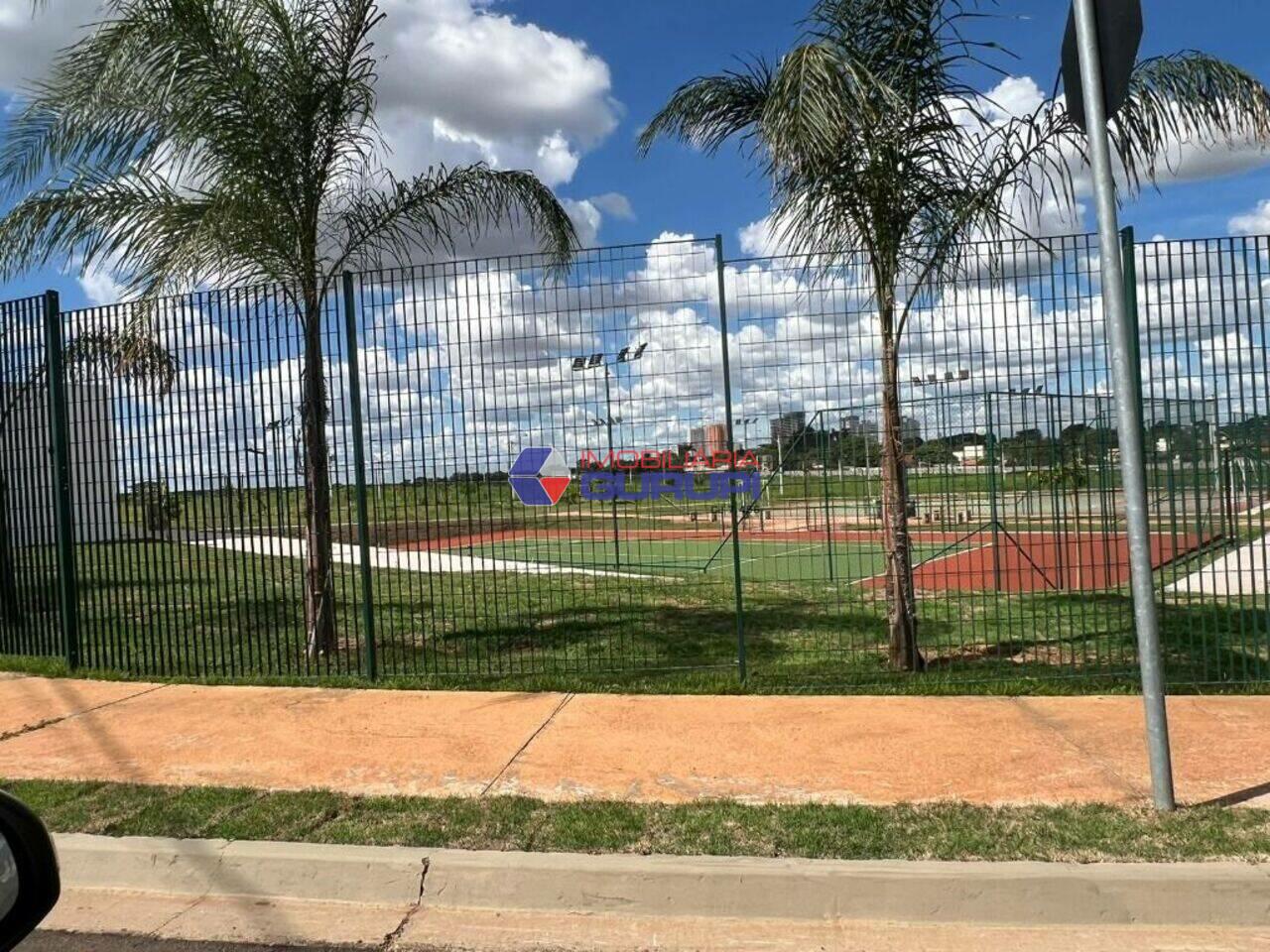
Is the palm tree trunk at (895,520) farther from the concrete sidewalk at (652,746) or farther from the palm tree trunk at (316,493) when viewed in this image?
the palm tree trunk at (316,493)

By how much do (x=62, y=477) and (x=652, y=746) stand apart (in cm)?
576

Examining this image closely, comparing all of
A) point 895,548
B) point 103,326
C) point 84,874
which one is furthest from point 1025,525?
point 103,326

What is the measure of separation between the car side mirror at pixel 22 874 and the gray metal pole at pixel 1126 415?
4.29 metres

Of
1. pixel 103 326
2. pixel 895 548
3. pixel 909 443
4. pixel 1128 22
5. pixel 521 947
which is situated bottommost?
pixel 521 947

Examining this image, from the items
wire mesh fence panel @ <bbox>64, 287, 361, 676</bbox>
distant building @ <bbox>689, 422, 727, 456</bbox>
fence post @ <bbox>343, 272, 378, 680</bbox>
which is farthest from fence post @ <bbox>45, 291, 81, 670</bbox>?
distant building @ <bbox>689, 422, 727, 456</bbox>

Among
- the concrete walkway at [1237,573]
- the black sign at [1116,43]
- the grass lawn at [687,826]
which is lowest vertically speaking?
the grass lawn at [687,826]

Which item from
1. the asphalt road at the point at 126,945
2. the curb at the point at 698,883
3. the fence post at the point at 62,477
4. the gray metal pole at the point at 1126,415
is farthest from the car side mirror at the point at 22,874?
the fence post at the point at 62,477

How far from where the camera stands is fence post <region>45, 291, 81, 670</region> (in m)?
7.85

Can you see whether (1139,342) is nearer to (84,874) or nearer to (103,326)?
(84,874)

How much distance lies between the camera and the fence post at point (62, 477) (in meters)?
7.85

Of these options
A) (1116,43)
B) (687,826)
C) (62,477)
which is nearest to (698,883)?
(687,826)

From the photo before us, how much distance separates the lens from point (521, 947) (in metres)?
3.65

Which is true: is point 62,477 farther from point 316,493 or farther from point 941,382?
point 941,382

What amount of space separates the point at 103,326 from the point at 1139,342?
7.80 metres
